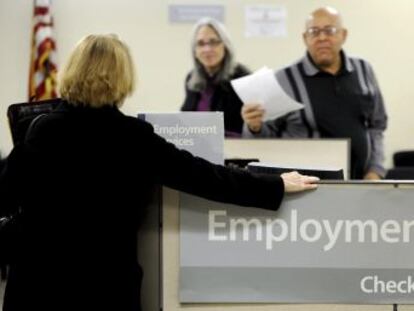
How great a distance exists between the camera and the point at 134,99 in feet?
18.9

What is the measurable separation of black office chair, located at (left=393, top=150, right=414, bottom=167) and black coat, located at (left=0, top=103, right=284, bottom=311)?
396 centimetres

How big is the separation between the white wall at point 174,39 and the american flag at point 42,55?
123mm

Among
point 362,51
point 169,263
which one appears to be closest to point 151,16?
point 362,51

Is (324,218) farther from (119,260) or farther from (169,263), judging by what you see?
(119,260)

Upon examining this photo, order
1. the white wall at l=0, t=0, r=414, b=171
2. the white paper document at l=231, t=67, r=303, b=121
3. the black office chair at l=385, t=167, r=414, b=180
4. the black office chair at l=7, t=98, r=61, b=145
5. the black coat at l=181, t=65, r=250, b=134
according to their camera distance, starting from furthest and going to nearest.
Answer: the white wall at l=0, t=0, r=414, b=171 < the black office chair at l=385, t=167, r=414, b=180 < the black coat at l=181, t=65, r=250, b=134 < the white paper document at l=231, t=67, r=303, b=121 < the black office chair at l=7, t=98, r=61, b=145

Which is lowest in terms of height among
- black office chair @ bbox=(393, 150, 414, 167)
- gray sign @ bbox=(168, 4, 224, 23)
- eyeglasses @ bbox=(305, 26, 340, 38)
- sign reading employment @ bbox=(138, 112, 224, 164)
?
black office chair @ bbox=(393, 150, 414, 167)

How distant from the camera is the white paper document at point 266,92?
337cm

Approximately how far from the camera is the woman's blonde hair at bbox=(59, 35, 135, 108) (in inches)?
72.7

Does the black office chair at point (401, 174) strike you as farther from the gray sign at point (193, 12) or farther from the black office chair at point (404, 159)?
the gray sign at point (193, 12)

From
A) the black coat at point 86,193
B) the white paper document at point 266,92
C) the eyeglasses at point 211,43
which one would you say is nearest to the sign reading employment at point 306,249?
the black coat at point 86,193

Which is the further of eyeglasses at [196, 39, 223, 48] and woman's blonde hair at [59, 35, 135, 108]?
eyeglasses at [196, 39, 223, 48]

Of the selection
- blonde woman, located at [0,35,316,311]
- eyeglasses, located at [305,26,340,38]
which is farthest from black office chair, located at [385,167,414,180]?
blonde woman, located at [0,35,316,311]

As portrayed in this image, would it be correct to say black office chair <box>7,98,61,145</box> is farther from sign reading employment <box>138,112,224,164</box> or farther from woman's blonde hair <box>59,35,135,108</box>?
sign reading employment <box>138,112,224,164</box>

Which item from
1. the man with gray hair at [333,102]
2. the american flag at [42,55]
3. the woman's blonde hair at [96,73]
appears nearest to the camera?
the woman's blonde hair at [96,73]
